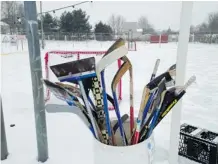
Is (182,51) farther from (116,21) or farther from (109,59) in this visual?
(116,21)

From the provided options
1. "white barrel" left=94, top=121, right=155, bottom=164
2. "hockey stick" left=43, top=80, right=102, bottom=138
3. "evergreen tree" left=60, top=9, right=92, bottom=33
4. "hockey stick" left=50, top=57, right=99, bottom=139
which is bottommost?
"white barrel" left=94, top=121, right=155, bottom=164

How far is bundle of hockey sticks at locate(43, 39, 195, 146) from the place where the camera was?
61cm

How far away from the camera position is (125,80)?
153 inches

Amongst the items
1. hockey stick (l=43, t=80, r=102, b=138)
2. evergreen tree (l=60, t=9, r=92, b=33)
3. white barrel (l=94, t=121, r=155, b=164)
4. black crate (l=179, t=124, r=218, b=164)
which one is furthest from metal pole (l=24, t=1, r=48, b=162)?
evergreen tree (l=60, t=9, r=92, b=33)

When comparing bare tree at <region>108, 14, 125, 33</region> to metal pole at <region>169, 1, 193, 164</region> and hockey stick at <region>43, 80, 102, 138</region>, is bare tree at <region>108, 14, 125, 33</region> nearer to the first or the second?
metal pole at <region>169, 1, 193, 164</region>

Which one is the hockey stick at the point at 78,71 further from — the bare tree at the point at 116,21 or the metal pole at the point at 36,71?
the bare tree at the point at 116,21

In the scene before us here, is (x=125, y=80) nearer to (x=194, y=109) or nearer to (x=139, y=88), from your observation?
(x=139, y=88)

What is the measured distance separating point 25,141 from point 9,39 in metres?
12.3

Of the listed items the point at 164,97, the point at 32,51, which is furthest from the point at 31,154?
the point at 164,97

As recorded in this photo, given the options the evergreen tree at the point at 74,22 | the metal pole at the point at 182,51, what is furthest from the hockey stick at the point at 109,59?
the evergreen tree at the point at 74,22

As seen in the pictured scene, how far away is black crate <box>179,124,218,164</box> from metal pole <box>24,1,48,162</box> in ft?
2.78

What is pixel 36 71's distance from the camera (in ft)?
3.71

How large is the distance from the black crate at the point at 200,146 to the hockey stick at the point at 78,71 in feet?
2.92

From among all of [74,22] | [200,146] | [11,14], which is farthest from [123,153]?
[74,22]
